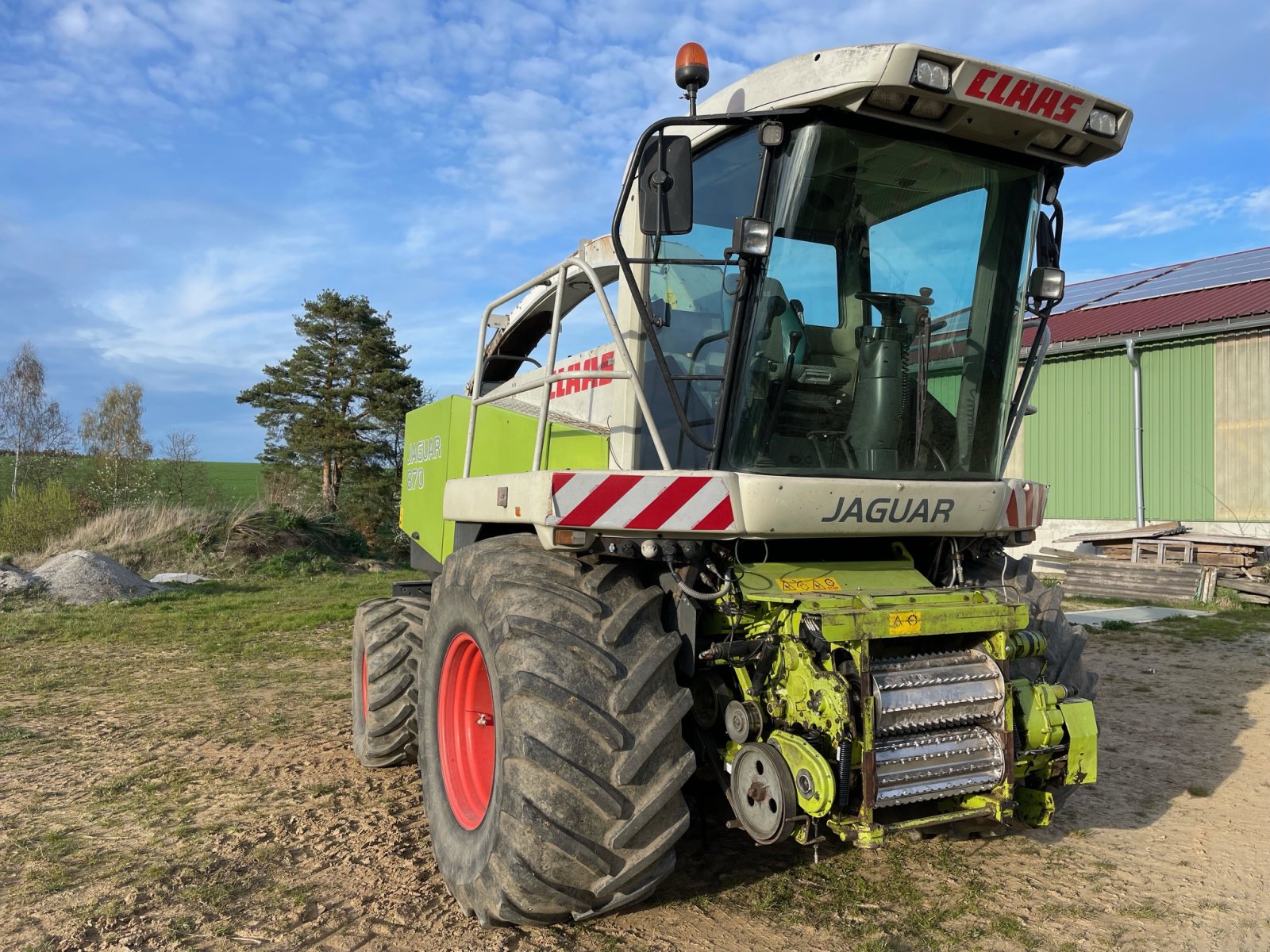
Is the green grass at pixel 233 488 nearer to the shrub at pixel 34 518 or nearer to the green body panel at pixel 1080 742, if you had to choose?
the shrub at pixel 34 518

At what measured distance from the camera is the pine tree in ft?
80.8

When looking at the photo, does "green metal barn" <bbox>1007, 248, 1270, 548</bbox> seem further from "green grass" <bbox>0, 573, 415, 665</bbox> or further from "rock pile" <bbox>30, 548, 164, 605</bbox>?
"rock pile" <bbox>30, 548, 164, 605</bbox>

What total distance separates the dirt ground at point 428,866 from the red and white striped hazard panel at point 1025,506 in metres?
1.41

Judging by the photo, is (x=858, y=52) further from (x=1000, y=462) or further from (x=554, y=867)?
(x=554, y=867)

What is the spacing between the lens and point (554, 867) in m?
2.84

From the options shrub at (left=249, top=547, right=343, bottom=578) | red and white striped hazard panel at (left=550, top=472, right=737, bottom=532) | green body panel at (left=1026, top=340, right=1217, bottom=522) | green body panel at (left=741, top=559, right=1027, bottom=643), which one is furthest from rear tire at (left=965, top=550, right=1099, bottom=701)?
shrub at (left=249, top=547, right=343, bottom=578)

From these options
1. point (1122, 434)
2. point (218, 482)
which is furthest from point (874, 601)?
point (218, 482)

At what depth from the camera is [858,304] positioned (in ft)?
11.8

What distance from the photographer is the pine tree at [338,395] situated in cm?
2464

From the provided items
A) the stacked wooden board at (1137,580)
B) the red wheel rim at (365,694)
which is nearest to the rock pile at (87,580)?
the red wheel rim at (365,694)

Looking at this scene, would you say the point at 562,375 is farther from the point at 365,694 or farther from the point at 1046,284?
the point at 365,694

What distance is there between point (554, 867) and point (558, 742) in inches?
14.7

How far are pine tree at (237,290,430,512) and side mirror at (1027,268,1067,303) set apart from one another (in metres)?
22.1

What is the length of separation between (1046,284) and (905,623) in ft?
5.94
